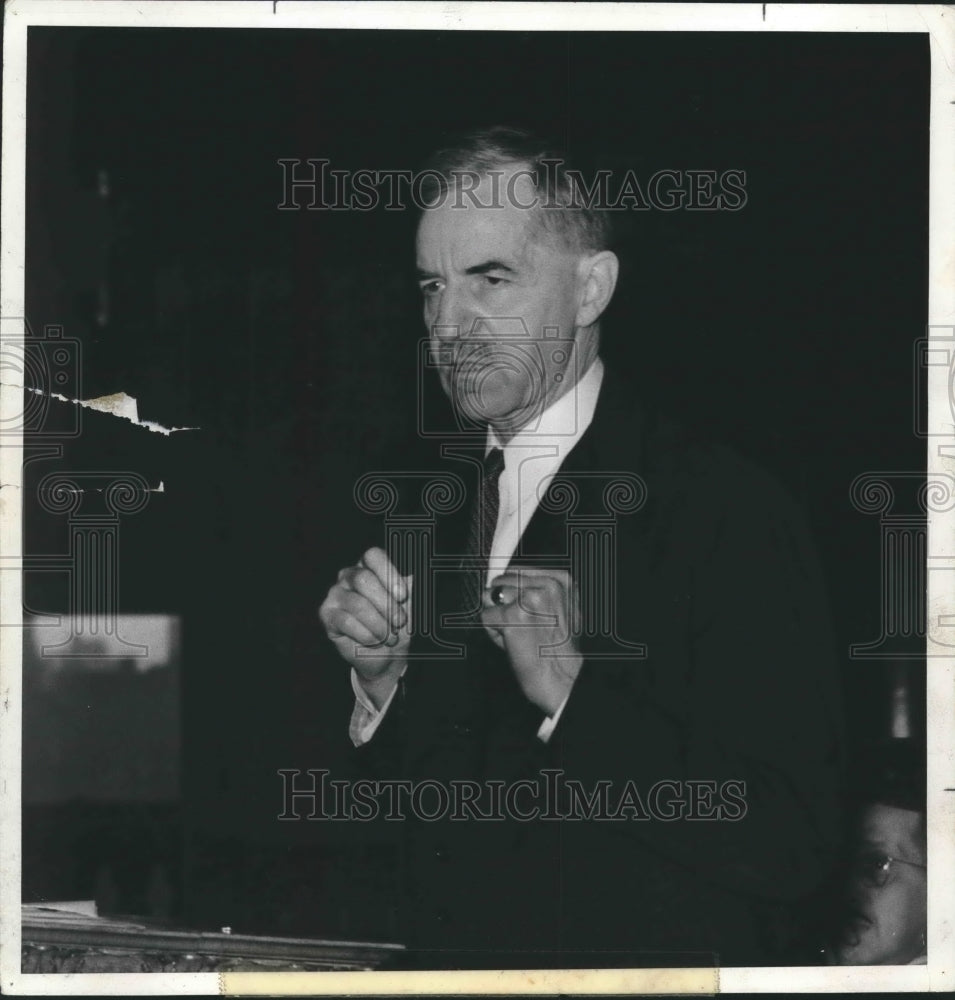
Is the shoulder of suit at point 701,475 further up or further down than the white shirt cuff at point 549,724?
further up

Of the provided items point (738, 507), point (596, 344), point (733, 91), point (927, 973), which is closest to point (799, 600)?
point (738, 507)

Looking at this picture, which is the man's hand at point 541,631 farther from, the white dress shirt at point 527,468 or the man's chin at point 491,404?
the man's chin at point 491,404

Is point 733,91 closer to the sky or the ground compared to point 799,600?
closer to the sky

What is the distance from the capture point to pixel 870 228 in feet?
10.5

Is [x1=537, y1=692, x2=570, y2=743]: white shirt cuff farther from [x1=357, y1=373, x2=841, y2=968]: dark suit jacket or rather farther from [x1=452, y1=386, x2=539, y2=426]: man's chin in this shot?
[x1=452, y1=386, x2=539, y2=426]: man's chin

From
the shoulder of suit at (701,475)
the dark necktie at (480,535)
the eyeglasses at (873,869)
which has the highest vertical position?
the shoulder of suit at (701,475)

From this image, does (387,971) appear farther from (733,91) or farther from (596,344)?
(733,91)

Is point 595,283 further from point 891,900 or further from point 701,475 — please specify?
point 891,900

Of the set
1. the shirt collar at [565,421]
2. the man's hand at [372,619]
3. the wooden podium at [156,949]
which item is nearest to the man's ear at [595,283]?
the shirt collar at [565,421]

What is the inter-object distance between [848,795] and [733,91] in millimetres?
1805

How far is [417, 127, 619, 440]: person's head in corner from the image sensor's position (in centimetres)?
316

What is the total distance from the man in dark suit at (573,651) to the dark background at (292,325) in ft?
0.28

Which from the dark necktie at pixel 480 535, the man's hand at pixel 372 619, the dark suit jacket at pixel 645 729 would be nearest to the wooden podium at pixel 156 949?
the dark suit jacket at pixel 645 729

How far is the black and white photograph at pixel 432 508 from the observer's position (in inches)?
124
